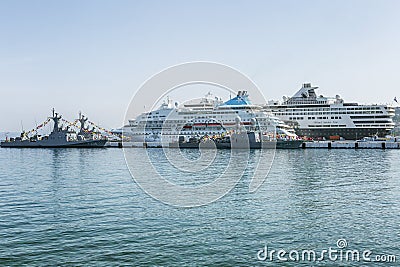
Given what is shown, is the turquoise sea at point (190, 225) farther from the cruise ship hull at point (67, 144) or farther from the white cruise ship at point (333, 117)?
the white cruise ship at point (333, 117)

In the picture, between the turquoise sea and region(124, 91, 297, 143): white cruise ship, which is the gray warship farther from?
the turquoise sea

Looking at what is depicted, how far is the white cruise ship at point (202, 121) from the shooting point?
274 feet

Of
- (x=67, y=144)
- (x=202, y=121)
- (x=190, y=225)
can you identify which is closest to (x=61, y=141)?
(x=67, y=144)

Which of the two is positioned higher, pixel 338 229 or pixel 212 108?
pixel 212 108

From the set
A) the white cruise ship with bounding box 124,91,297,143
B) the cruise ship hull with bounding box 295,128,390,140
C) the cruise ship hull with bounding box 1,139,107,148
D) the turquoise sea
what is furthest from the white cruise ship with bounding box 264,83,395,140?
the turquoise sea

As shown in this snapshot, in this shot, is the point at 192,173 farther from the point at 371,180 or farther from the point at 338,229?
the point at 338,229

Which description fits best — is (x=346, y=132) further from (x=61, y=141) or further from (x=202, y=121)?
(x=61, y=141)

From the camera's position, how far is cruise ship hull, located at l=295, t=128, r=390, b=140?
8981cm

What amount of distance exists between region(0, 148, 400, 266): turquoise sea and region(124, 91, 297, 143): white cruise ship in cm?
5683

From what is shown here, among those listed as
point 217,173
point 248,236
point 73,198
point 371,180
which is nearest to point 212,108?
point 217,173

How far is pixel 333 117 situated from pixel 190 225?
84.2 metres

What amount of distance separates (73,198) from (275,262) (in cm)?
1252

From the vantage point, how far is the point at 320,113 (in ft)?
310

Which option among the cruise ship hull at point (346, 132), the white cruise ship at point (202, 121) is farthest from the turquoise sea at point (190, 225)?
the cruise ship hull at point (346, 132)
